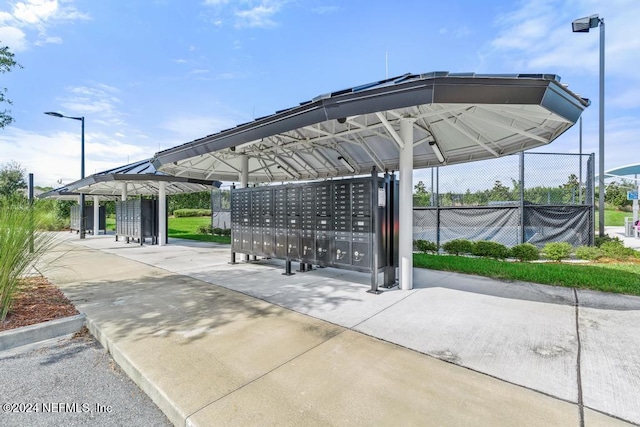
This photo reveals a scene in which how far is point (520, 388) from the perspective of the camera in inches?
90.6

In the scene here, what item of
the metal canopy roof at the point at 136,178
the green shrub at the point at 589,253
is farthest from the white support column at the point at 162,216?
the green shrub at the point at 589,253

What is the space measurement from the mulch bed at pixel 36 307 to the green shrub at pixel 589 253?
36.0 feet

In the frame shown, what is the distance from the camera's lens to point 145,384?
95.2 inches

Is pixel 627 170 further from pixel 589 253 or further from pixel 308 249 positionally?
pixel 308 249

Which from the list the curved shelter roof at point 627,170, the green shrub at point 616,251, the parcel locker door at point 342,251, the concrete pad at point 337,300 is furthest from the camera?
the curved shelter roof at point 627,170

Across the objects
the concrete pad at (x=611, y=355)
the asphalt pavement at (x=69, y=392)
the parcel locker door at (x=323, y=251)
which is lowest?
the asphalt pavement at (x=69, y=392)

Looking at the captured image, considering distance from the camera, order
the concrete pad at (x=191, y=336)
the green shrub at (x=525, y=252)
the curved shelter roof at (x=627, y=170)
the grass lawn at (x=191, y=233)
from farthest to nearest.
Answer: the curved shelter roof at (x=627, y=170)
the grass lawn at (x=191, y=233)
the green shrub at (x=525, y=252)
the concrete pad at (x=191, y=336)

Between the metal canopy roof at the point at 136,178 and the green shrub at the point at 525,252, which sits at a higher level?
the metal canopy roof at the point at 136,178

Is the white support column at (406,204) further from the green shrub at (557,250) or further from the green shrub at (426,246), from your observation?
the green shrub at (557,250)

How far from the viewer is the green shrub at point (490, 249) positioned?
8117 mm

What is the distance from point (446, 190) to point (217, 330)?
28.8ft

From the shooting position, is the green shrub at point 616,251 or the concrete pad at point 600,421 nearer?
the concrete pad at point 600,421

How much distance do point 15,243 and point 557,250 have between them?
10.9 meters

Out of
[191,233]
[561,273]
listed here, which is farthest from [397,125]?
[191,233]
